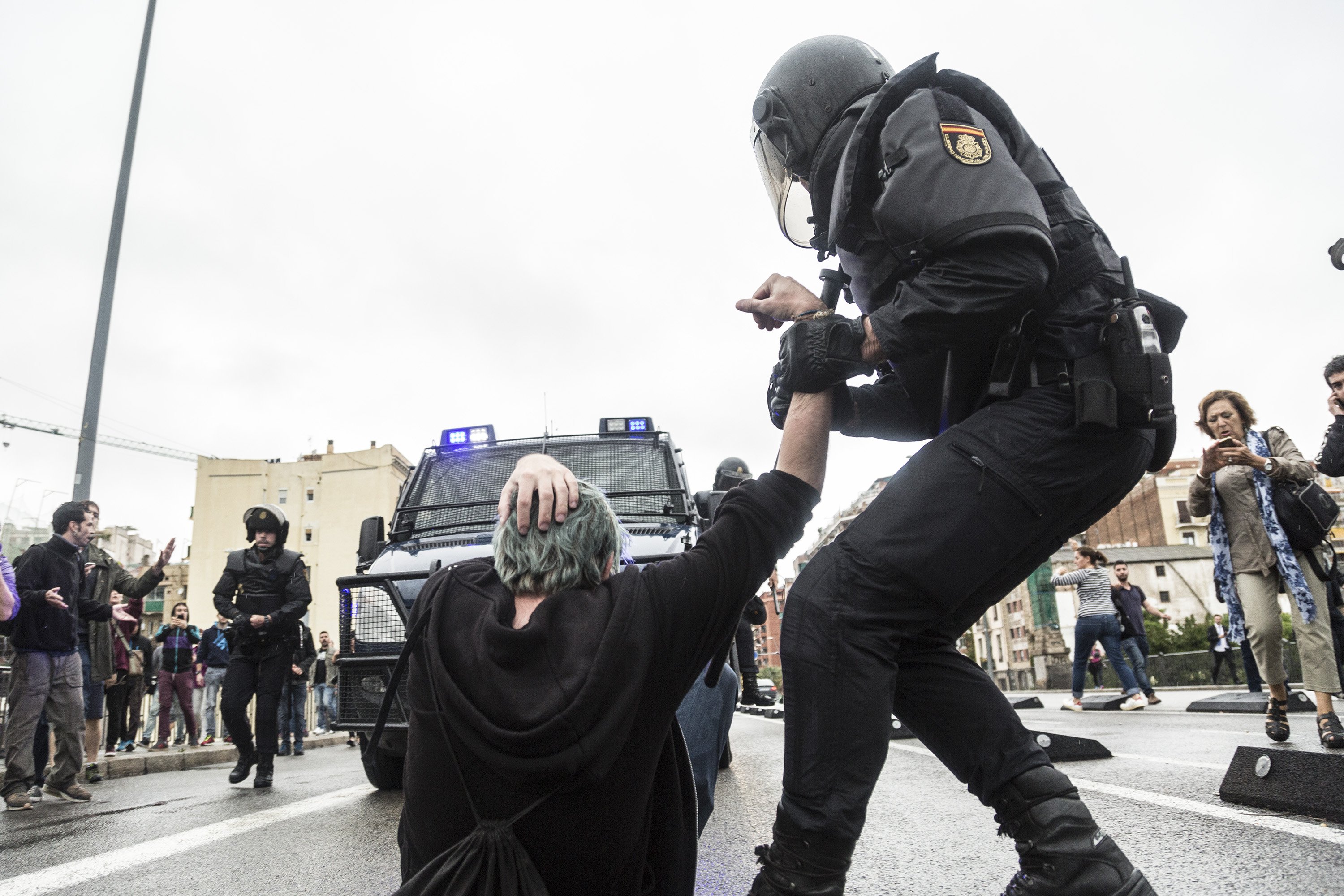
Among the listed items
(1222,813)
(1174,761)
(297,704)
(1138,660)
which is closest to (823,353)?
(1222,813)

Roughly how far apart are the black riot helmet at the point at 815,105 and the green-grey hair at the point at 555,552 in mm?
953

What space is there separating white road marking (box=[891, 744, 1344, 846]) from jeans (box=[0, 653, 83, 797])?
6.63 meters

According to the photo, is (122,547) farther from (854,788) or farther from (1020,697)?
(854,788)

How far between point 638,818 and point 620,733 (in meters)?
0.26

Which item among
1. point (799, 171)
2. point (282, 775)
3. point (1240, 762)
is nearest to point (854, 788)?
point (799, 171)

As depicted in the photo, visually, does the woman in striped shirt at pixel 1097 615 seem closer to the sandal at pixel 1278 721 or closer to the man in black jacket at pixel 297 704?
the sandal at pixel 1278 721

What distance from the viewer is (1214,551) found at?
6074 millimetres

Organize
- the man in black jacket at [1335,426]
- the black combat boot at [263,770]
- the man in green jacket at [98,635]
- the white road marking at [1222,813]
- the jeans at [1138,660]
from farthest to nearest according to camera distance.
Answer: the jeans at [1138,660] < the man in green jacket at [98,635] < the black combat boot at [263,770] < the man in black jacket at [1335,426] < the white road marking at [1222,813]

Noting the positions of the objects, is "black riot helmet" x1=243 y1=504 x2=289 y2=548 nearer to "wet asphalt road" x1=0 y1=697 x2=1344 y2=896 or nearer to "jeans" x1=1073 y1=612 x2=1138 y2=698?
"wet asphalt road" x1=0 y1=697 x2=1344 y2=896

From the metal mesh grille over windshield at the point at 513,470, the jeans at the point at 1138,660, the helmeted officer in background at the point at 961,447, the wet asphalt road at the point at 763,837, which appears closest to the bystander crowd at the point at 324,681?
the wet asphalt road at the point at 763,837

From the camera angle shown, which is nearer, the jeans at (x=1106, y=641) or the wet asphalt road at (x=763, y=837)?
the wet asphalt road at (x=763, y=837)

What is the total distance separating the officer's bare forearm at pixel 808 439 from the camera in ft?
6.84

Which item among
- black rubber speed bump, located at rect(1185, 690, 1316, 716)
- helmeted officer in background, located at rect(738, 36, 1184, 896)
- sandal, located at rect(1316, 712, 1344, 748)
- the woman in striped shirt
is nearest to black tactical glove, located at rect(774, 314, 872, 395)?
helmeted officer in background, located at rect(738, 36, 1184, 896)

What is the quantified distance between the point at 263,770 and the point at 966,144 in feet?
22.4
